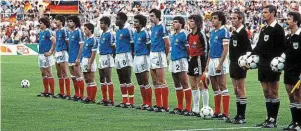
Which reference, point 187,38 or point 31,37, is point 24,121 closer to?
point 187,38

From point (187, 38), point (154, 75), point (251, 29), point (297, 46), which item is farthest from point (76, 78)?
point (251, 29)

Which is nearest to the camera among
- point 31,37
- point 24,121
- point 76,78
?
point 24,121

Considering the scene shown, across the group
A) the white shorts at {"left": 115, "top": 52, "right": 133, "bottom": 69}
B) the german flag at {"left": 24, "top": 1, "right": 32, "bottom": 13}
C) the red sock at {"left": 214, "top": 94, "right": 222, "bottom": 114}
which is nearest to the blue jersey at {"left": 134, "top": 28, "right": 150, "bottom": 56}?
the white shorts at {"left": 115, "top": 52, "right": 133, "bottom": 69}

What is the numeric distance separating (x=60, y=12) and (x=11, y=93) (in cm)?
1080

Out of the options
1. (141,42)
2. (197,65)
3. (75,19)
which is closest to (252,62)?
(197,65)

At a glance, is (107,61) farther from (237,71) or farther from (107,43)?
(237,71)

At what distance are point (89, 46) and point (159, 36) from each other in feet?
10.8

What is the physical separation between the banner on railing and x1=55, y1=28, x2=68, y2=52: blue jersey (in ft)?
97.4

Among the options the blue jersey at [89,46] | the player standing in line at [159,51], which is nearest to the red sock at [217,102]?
the player standing in line at [159,51]

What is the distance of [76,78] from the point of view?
73.6 feet

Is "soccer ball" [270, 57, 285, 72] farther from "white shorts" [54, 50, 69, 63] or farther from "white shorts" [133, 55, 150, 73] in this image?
"white shorts" [54, 50, 69, 63]

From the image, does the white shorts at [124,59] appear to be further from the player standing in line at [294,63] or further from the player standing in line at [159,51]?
the player standing in line at [294,63]

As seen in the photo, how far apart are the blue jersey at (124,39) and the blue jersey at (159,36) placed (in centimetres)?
118

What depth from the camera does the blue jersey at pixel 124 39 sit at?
19906 millimetres
